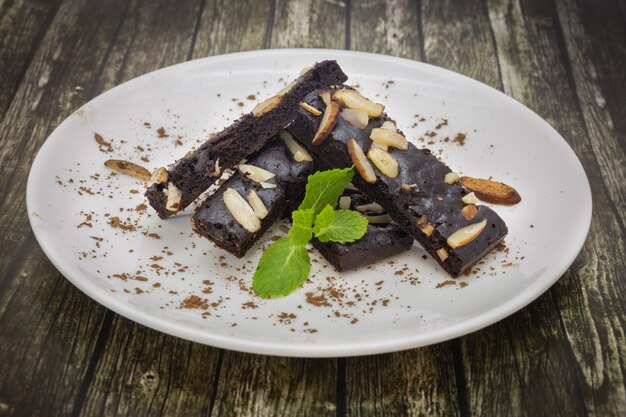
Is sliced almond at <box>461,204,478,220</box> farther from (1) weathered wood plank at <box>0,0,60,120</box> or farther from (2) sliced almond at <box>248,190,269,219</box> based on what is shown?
(1) weathered wood plank at <box>0,0,60,120</box>

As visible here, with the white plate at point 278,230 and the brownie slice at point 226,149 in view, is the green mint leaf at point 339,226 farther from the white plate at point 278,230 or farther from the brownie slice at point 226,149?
the brownie slice at point 226,149

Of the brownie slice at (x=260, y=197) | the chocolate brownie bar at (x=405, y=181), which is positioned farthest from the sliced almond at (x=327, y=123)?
the brownie slice at (x=260, y=197)

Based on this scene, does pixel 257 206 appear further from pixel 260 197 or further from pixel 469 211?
pixel 469 211

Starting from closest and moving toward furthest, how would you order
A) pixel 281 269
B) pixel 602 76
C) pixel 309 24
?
pixel 281 269, pixel 602 76, pixel 309 24

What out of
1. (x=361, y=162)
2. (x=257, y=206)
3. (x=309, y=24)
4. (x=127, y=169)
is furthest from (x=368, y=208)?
(x=309, y=24)

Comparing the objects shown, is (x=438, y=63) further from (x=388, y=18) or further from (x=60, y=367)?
(x=60, y=367)
